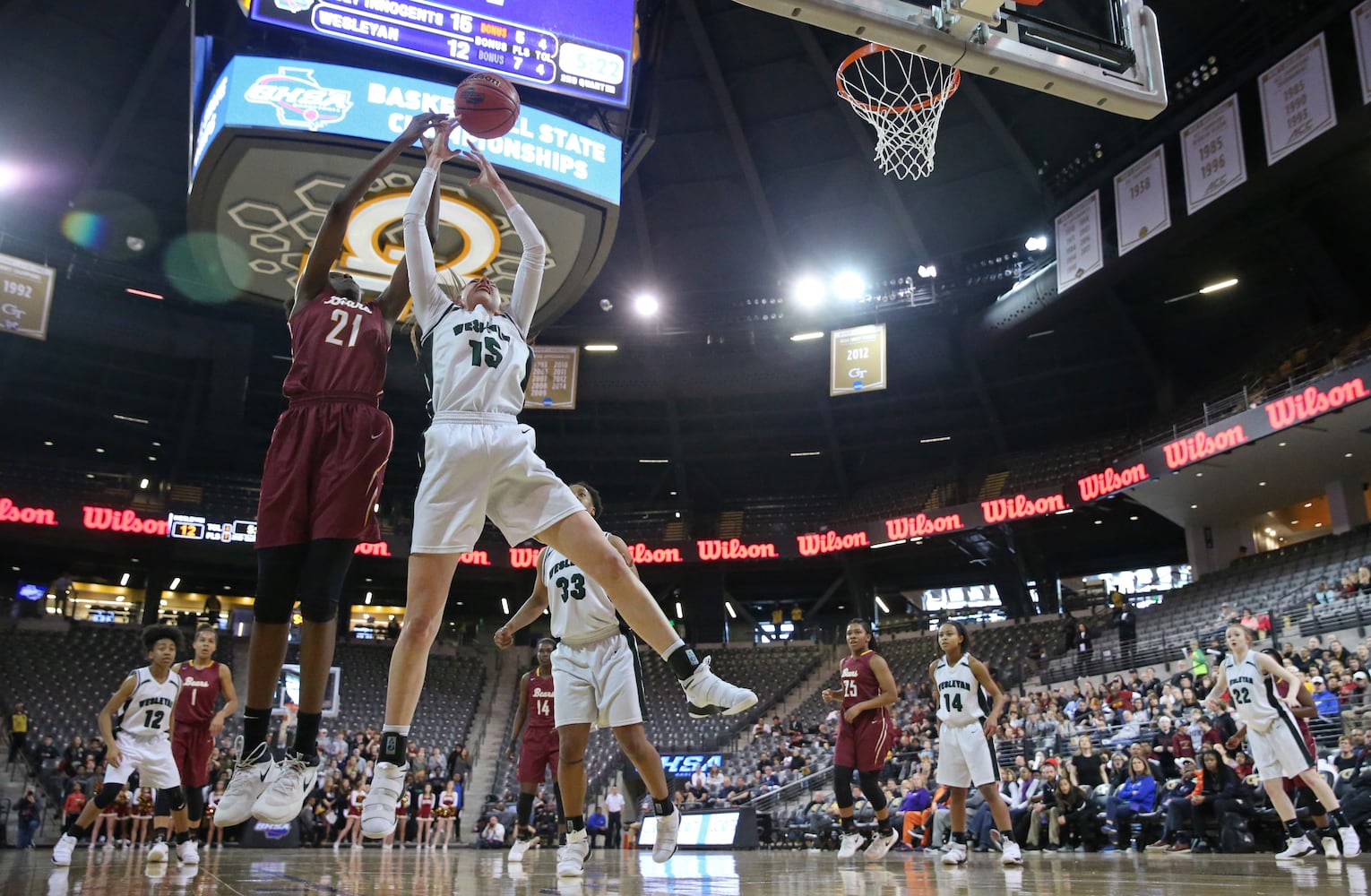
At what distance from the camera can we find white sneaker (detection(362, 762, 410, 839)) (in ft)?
11.9

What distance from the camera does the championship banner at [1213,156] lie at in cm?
1806

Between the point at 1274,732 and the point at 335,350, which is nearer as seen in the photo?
the point at 335,350

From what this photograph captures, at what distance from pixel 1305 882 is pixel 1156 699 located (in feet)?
41.2

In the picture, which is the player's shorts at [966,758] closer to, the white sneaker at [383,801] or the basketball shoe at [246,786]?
the white sneaker at [383,801]

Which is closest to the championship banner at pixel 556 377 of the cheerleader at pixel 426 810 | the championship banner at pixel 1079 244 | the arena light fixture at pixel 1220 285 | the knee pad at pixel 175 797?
the cheerleader at pixel 426 810

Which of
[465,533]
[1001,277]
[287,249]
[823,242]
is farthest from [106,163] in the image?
[465,533]

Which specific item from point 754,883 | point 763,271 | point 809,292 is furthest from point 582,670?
point 763,271

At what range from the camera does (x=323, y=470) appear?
388 cm

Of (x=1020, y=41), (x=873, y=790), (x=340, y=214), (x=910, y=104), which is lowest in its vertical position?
(x=873, y=790)

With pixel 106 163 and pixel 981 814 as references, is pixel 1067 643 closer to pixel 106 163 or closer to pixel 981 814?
pixel 981 814

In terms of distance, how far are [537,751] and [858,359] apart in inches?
709

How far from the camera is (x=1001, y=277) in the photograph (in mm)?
25922

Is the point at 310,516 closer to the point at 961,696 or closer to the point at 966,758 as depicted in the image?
the point at 961,696

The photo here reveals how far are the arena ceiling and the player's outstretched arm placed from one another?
1270 centimetres
